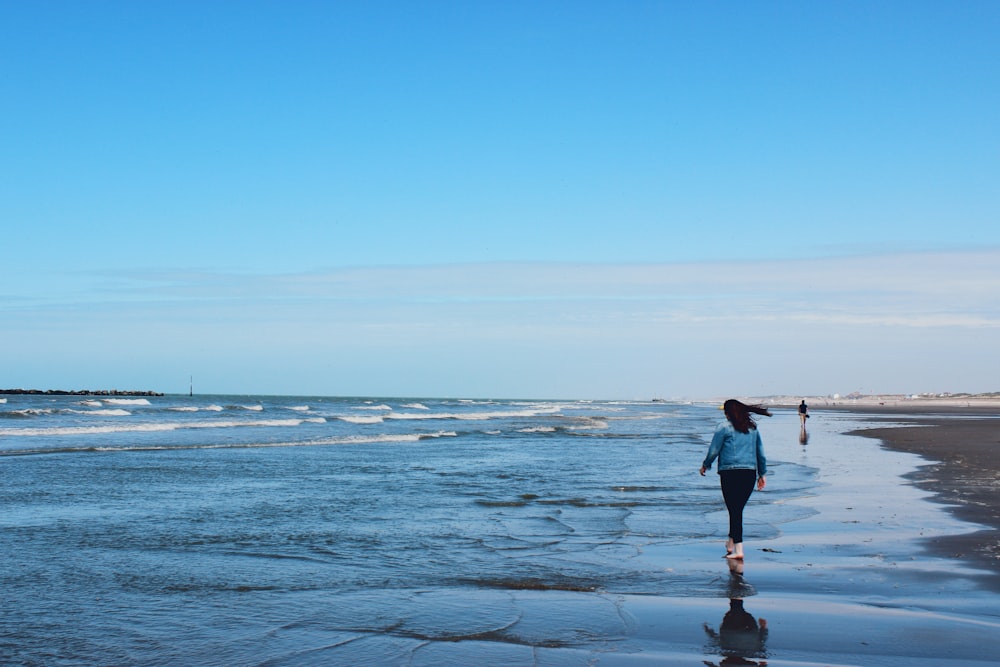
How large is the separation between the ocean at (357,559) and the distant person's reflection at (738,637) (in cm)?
14

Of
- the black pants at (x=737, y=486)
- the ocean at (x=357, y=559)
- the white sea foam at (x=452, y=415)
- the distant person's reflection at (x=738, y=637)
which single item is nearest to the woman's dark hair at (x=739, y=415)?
the black pants at (x=737, y=486)

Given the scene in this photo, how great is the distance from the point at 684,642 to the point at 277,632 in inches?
120

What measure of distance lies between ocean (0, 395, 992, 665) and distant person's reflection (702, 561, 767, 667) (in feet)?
0.46

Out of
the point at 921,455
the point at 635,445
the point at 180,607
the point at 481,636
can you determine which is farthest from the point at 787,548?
the point at 635,445

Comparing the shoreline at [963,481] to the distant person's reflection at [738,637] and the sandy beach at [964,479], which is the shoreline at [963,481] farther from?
the distant person's reflection at [738,637]

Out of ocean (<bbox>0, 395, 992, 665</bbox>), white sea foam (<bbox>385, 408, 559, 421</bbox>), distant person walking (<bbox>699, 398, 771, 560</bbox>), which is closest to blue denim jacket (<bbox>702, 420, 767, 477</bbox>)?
distant person walking (<bbox>699, 398, 771, 560</bbox>)

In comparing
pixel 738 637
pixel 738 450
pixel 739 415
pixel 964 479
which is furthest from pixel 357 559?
pixel 964 479

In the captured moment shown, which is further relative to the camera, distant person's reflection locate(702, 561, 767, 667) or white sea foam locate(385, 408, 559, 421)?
white sea foam locate(385, 408, 559, 421)

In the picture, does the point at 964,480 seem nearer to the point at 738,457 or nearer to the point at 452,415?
the point at 738,457

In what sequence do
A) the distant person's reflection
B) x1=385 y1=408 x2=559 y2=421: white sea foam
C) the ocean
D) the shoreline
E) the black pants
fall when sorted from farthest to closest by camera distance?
x1=385 y1=408 x2=559 y2=421: white sea foam < the shoreline < the black pants < the ocean < the distant person's reflection

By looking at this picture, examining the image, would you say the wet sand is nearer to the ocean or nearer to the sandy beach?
the sandy beach

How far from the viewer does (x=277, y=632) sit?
6426mm

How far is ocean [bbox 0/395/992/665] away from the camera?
6.17m

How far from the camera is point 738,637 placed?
20.2 feet
